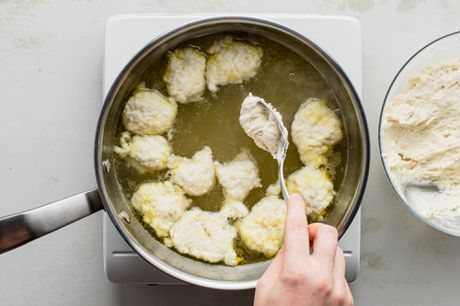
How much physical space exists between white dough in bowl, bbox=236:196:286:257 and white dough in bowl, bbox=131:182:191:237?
0.12 metres

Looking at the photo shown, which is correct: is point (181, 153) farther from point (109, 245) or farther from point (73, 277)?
point (73, 277)

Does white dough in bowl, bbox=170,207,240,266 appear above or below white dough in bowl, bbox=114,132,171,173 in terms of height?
below

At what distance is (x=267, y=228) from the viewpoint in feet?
3.07

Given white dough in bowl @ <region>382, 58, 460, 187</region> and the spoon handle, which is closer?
the spoon handle

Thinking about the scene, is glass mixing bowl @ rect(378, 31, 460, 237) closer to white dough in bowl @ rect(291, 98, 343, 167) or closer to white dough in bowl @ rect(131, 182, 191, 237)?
white dough in bowl @ rect(291, 98, 343, 167)

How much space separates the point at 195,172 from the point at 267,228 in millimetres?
153

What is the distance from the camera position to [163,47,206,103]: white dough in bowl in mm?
940

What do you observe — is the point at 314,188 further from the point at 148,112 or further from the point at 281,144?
the point at 148,112

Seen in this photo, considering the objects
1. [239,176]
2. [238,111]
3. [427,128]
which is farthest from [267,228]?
[427,128]

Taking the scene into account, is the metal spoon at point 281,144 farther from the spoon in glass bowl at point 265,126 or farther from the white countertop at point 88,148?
the white countertop at point 88,148

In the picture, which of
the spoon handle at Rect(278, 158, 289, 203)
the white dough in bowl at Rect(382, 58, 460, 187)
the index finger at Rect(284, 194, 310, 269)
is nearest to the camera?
the index finger at Rect(284, 194, 310, 269)

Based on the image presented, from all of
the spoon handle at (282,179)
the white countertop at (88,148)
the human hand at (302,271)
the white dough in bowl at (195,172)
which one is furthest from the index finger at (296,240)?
the white countertop at (88,148)

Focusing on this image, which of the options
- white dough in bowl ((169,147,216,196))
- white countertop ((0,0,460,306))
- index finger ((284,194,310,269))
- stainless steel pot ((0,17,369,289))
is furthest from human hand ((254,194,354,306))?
white countertop ((0,0,460,306))

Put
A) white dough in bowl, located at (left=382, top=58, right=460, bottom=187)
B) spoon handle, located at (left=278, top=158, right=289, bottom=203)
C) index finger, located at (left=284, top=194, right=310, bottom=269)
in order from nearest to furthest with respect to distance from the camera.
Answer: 1. index finger, located at (left=284, top=194, right=310, bottom=269)
2. spoon handle, located at (left=278, top=158, right=289, bottom=203)
3. white dough in bowl, located at (left=382, top=58, right=460, bottom=187)
